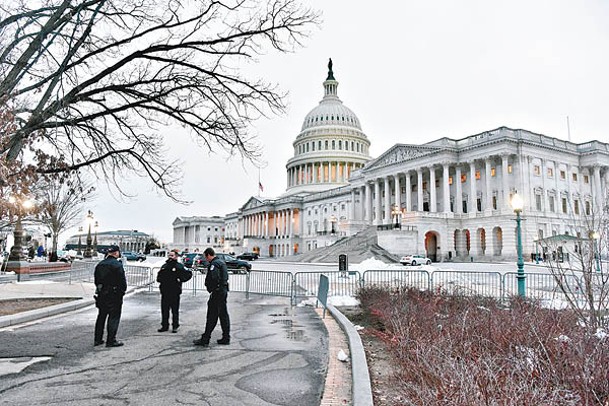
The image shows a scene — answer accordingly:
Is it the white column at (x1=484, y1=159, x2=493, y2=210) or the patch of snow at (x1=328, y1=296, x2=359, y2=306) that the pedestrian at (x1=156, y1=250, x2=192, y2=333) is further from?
the white column at (x1=484, y1=159, x2=493, y2=210)

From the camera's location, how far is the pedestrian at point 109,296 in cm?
948

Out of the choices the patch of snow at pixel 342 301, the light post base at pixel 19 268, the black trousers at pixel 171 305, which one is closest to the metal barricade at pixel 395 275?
the patch of snow at pixel 342 301

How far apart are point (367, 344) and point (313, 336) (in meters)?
1.67

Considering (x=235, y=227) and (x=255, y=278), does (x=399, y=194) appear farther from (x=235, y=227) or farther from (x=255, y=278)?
(x=235, y=227)

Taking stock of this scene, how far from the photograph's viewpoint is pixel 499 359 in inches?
214

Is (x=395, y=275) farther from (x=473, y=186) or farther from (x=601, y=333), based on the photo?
(x=473, y=186)

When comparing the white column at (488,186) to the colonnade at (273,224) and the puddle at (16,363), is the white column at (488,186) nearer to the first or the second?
the colonnade at (273,224)

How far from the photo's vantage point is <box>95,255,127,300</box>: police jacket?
31.6ft

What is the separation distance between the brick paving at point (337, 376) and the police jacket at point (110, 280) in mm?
4495

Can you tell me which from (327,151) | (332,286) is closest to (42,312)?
(332,286)

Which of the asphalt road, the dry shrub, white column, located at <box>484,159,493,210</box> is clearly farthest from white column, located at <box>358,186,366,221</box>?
the dry shrub

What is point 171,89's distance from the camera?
37.3 ft

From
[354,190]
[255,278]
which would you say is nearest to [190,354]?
[255,278]

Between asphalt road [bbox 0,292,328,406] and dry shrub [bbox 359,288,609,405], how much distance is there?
1612 millimetres
